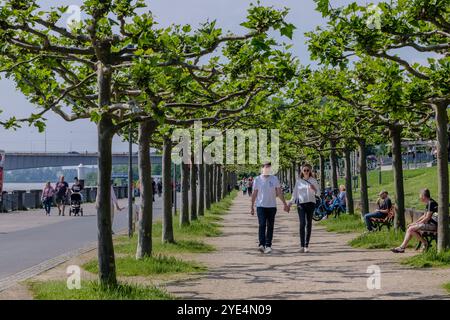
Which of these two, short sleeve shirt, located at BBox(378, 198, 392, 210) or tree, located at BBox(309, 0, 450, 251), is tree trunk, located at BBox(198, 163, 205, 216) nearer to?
short sleeve shirt, located at BBox(378, 198, 392, 210)

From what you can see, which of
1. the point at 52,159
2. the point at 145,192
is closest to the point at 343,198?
the point at 145,192

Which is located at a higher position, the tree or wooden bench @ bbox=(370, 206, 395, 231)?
the tree

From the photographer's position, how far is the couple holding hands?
16.4 metres

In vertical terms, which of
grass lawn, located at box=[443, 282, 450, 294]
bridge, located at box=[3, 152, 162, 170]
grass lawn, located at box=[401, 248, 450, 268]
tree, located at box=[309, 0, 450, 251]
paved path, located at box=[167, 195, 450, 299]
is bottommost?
paved path, located at box=[167, 195, 450, 299]

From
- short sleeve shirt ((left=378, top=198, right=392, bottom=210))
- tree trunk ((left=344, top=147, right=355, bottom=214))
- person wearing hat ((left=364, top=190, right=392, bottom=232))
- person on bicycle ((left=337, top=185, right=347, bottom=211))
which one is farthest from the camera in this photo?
person on bicycle ((left=337, top=185, right=347, bottom=211))

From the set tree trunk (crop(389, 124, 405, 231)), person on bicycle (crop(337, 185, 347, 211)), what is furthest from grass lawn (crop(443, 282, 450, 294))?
person on bicycle (crop(337, 185, 347, 211))

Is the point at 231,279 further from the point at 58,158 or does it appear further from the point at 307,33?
the point at 58,158

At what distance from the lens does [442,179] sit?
14688 mm

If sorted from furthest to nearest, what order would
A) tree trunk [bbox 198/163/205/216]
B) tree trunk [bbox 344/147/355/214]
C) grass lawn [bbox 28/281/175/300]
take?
tree trunk [bbox 198/163/205/216]
tree trunk [bbox 344/147/355/214]
grass lawn [bbox 28/281/175/300]

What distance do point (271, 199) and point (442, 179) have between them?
3.59 metres

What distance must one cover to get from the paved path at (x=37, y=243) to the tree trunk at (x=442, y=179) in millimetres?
7368

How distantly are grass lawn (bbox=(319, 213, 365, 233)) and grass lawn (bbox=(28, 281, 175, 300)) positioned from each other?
14033mm
